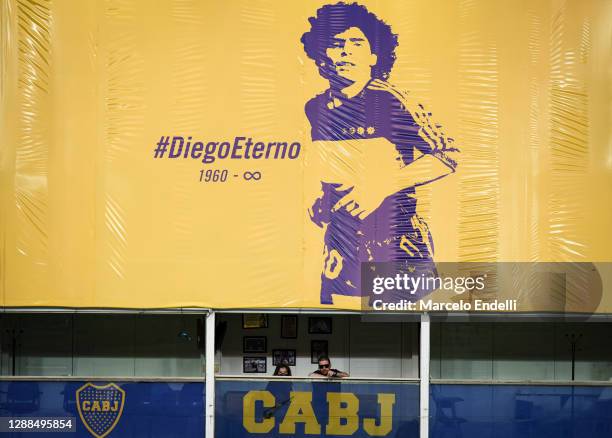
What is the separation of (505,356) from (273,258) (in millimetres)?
3461

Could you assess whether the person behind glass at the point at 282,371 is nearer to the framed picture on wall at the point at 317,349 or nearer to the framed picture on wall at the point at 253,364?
the framed picture on wall at the point at 253,364

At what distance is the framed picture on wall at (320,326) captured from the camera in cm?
841

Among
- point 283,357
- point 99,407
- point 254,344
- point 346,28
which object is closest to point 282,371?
point 283,357

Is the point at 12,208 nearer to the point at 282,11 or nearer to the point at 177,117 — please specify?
the point at 177,117

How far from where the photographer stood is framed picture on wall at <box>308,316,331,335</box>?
8406 mm

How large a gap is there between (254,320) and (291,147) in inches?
101

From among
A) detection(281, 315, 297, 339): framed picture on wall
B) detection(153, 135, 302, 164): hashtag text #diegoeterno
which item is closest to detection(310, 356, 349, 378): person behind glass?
detection(281, 315, 297, 339): framed picture on wall

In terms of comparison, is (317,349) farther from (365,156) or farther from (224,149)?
(224,149)

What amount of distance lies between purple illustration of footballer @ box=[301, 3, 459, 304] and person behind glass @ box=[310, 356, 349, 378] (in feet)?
3.57

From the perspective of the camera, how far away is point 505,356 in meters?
8.05

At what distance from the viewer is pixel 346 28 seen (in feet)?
25.1

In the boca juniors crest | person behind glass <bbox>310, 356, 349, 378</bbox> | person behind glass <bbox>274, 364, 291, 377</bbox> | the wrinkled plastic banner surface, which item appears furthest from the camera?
person behind glass <bbox>274, 364, 291, 377</bbox>

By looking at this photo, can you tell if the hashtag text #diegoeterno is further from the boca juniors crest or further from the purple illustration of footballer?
the boca juniors crest

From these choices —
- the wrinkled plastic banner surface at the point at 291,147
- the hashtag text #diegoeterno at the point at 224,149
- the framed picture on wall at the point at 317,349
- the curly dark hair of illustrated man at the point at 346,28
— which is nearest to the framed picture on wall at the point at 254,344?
the framed picture on wall at the point at 317,349
